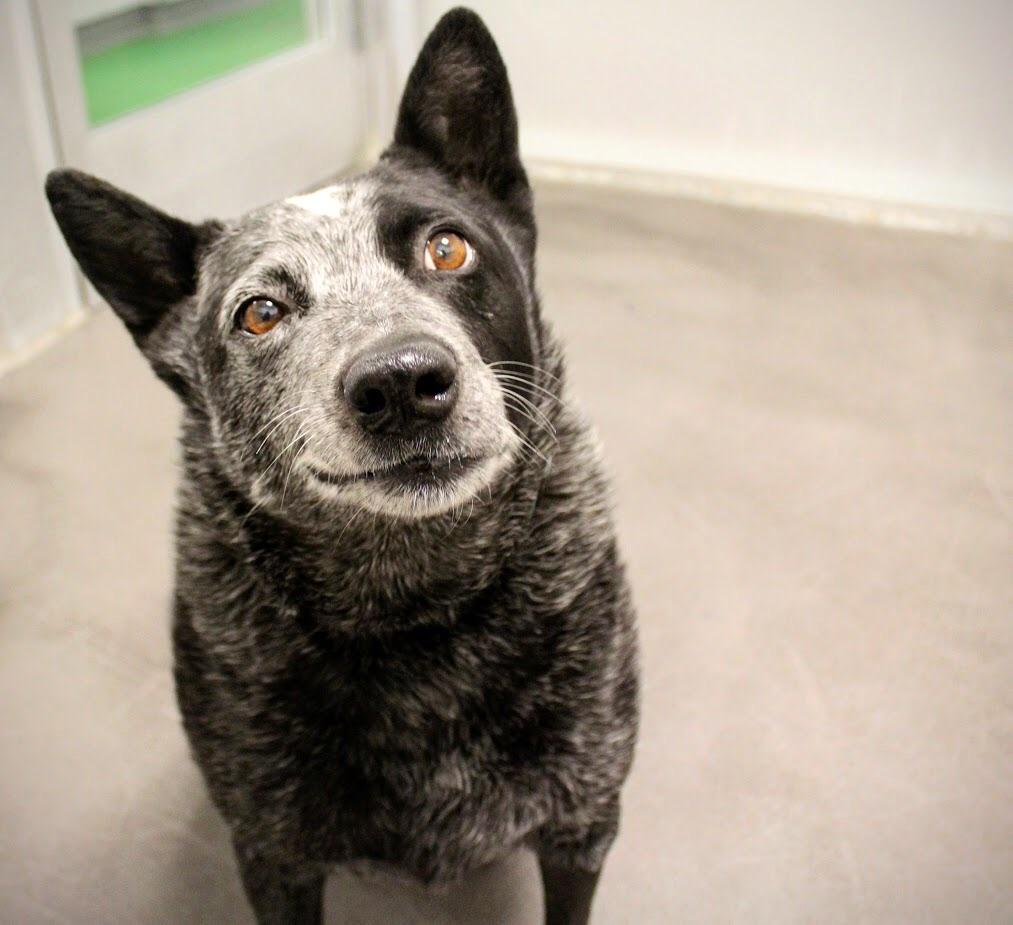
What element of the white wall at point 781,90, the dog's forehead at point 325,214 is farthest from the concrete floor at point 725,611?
the dog's forehead at point 325,214

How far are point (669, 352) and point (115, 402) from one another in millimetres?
1382

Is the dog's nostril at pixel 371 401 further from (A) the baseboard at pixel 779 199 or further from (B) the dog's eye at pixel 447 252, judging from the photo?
(A) the baseboard at pixel 779 199

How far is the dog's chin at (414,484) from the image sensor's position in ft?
3.43

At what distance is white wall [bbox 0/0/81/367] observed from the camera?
2.44 meters

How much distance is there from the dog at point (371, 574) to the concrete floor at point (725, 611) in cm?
36

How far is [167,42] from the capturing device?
9.78ft

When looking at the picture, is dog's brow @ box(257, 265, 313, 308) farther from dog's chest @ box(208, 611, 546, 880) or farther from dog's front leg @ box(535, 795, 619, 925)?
dog's front leg @ box(535, 795, 619, 925)

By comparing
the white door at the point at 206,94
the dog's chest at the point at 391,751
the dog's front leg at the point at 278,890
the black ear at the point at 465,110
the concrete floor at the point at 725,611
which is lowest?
the concrete floor at the point at 725,611

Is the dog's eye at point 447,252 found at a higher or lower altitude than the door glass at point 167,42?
higher

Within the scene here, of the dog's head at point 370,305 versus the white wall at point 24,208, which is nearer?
the dog's head at point 370,305

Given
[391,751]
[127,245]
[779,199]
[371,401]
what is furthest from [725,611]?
[779,199]

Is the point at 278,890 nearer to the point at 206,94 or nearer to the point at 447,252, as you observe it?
the point at 447,252

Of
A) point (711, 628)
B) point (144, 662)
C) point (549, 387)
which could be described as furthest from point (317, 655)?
point (711, 628)

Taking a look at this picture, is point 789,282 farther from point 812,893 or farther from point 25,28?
point 25,28
